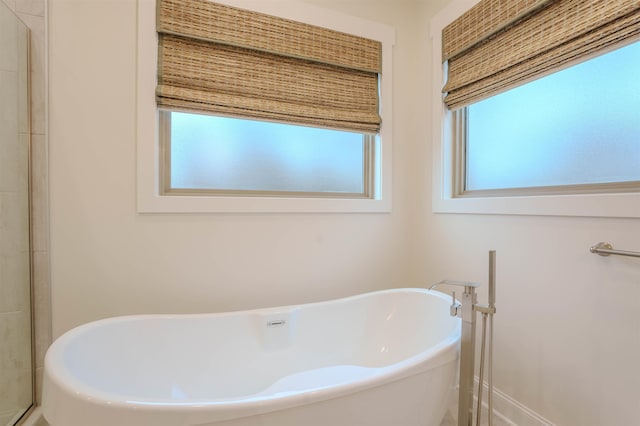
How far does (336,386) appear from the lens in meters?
0.87

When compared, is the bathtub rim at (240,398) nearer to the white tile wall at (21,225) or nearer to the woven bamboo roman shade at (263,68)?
the white tile wall at (21,225)

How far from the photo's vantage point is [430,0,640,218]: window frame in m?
1.12

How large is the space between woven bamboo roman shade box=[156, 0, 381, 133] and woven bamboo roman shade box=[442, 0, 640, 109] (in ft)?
1.65

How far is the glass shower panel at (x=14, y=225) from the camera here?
128 cm

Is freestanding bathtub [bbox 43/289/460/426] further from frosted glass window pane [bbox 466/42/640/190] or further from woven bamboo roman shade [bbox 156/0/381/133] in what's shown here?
woven bamboo roman shade [bbox 156/0/381/133]

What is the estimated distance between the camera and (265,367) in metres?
1.46

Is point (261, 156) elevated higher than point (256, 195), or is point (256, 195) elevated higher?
point (261, 156)

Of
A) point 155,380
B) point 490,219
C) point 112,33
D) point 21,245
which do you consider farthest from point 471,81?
point 21,245

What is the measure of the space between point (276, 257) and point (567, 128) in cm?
157

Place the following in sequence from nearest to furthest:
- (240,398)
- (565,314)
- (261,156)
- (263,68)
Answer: (240,398)
(565,314)
(263,68)
(261,156)

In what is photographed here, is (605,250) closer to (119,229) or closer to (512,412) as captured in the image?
(512,412)

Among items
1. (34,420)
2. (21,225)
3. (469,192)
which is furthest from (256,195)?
(34,420)

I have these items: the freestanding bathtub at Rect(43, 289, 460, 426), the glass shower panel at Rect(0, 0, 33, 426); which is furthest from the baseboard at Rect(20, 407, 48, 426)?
the freestanding bathtub at Rect(43, 289, 460, 426)

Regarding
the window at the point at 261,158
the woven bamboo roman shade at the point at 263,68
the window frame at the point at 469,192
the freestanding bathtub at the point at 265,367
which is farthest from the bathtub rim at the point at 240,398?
the woven bamboo roman shade at the point at 263,68
